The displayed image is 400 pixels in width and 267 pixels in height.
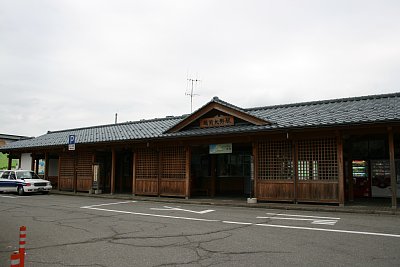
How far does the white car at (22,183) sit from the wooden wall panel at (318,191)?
16306 millimetres

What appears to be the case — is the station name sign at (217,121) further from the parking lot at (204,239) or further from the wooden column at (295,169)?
the parking lot at (204,239)

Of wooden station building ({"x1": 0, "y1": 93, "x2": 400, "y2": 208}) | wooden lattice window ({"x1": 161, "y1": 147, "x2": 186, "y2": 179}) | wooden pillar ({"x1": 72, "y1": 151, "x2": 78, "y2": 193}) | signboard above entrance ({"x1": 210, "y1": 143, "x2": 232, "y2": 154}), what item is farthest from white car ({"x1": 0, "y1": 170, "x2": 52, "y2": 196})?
signboard above entrance ({"x1": 210, "y1": 143, "x2": 232, "y2": 154})

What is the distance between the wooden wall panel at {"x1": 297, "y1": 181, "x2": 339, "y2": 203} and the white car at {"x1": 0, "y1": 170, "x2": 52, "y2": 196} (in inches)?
642

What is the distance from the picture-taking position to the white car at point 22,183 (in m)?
Answer: 21.8

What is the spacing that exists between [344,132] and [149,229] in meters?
8.85

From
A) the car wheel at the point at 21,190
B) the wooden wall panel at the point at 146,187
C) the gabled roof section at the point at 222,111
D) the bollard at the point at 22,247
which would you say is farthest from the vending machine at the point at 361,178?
the car wheel at the point at 21,190

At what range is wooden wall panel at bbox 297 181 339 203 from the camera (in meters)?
14.1

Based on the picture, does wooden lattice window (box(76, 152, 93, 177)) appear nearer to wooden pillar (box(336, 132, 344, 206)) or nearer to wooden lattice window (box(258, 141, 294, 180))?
wooden lattice window (box(258, 141, 294, 180))

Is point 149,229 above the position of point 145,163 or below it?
below

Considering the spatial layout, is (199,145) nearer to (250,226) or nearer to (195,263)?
(250,226)

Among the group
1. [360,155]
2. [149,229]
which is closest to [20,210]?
[149,229]

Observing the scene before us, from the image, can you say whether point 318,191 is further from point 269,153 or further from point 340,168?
point 269,153

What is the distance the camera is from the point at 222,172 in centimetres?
2250

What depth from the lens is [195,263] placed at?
608 cm
